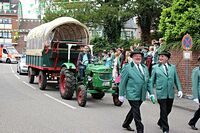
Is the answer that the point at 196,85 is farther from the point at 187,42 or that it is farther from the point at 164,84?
the point at 187,42

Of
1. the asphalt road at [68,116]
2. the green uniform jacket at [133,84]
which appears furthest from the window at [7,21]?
the green uniform jacket at [133,84]

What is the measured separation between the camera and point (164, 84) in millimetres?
8727

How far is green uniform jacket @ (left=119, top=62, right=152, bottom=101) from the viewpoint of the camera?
8.24 m

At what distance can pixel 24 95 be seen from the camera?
1558cm

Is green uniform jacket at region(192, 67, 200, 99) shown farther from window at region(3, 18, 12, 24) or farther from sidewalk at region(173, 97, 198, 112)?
window at region(3, 18, 12, 24)

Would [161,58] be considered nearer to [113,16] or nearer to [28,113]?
[28,113]

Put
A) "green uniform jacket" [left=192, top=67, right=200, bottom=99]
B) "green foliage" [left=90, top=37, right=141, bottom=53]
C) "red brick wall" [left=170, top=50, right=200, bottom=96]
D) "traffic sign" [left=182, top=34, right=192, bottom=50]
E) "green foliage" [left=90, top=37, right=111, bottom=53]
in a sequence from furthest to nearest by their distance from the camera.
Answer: "green foliage" [left=90, top=37, right=111, bottom=53], "green foliage" [left=90, top=37, right=141, bottom=53], "red brick wall" [left=170, top=50, right=200, bottom=96], "traffic sign" [left=182, top=34, right=192, bottom=50], "green uniform jacket" [left=192, top=67, right=200, bottom=99]

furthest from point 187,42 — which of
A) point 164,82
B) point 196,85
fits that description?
point 164,82

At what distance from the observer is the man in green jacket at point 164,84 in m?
8.64

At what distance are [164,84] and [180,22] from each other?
29.2 ft

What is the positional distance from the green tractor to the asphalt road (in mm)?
388

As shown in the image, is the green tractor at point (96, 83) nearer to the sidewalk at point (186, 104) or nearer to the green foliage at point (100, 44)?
the sidewalk at point (186, 104)

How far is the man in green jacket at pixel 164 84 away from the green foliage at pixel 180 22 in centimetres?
750

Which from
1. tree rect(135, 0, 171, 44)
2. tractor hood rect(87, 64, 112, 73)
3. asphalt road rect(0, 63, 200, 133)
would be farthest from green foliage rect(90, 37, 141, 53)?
tractor hood rect(87, 64, 112, 73)
